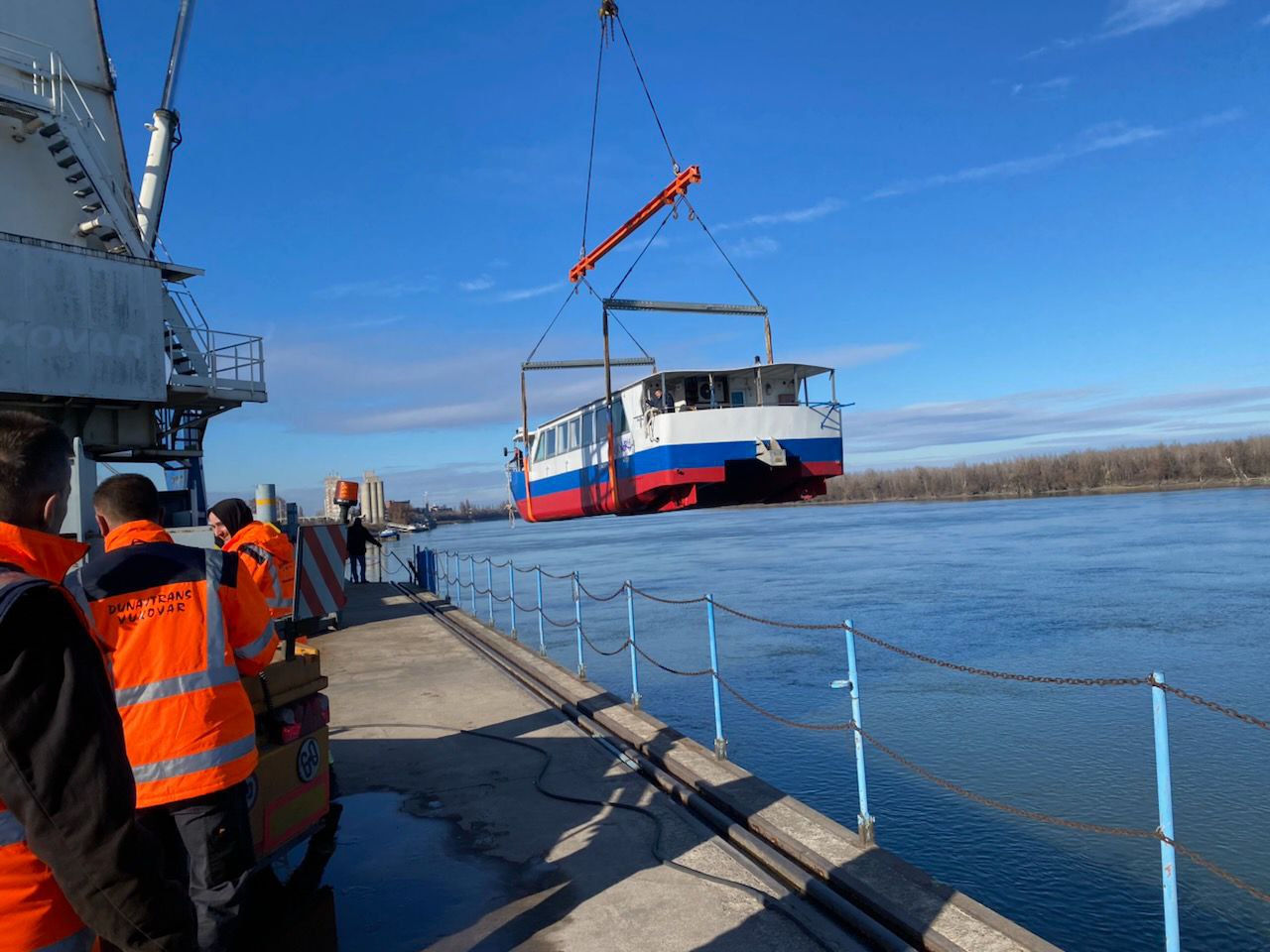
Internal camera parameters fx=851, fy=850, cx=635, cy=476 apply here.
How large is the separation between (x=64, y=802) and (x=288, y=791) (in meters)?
3.06

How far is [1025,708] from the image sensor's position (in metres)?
10.6

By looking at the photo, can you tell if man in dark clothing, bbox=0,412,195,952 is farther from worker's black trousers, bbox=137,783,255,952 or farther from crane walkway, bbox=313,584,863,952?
crane walkway, bbox=313,584,863,952

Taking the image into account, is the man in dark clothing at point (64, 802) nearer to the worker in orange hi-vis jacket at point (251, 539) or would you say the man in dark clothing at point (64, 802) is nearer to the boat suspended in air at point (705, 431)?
the worker in orange hi-vis jacket at point (251, 539)

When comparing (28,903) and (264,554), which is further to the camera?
(264,554)

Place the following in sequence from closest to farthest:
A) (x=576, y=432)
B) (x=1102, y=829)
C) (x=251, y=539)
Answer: (x=1102, y=829) → (x=251, y=539) → (x=576, y=432)

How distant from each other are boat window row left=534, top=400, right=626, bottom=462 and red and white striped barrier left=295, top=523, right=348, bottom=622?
722cm

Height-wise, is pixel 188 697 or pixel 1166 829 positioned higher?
pixel 188 697

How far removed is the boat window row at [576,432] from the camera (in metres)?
A: 17.2

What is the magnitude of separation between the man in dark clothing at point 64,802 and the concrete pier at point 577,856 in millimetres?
2546

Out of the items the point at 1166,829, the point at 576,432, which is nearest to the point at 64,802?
the point at 1166,829

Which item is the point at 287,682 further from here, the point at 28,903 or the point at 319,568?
the point at 319,568

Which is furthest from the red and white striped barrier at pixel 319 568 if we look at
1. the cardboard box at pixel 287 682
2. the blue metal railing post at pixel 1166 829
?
the blue metal railing post at pixel 1166 829

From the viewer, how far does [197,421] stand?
19.9m

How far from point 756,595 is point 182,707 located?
20092mm
